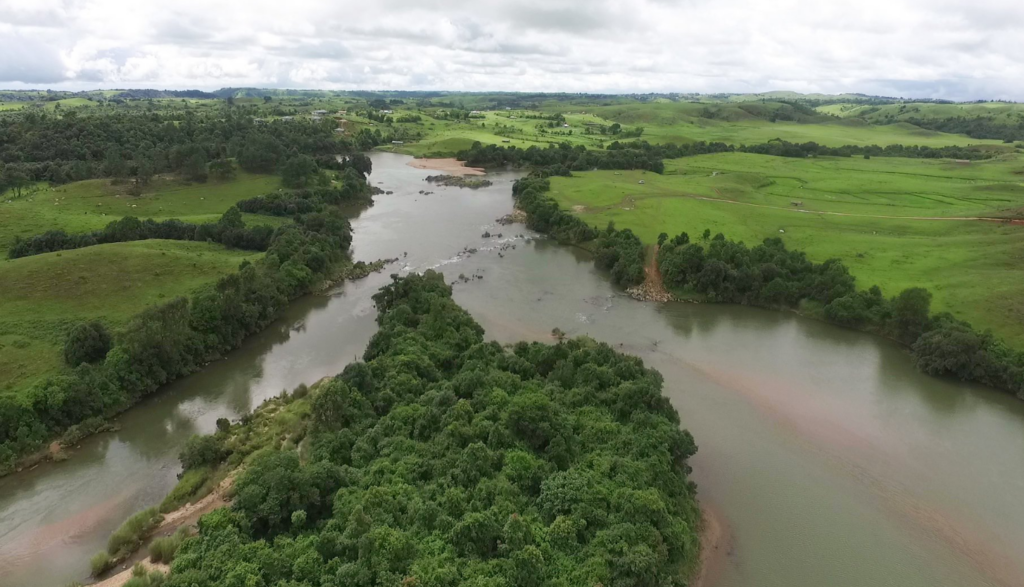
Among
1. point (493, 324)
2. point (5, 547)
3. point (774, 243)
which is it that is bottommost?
point (5, 547)

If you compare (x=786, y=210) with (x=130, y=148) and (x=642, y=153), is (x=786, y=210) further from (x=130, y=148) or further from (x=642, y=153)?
(x=130, y=148)

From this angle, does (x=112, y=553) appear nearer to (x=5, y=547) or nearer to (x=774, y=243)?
(x=5, y=547)

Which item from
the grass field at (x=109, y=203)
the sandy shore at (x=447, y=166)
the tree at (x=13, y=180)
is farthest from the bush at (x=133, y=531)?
the sandy shore at (x=447, y=166)

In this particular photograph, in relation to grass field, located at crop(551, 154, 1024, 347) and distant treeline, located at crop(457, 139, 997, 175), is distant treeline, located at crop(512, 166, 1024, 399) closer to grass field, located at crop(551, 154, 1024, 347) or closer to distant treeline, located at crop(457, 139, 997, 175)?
grass field, located at crop(551, 154, 1024, 347)

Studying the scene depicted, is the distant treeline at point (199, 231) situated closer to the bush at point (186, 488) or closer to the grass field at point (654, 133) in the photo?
the bush at point (186, 488)

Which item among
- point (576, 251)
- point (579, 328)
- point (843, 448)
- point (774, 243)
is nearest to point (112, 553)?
point (579, 328)

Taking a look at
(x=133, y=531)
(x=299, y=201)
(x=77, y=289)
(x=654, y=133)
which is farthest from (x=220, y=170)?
(x=654, y=133)
